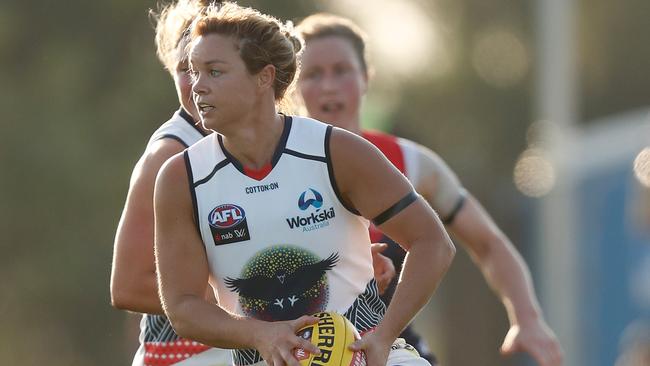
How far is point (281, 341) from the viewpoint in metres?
5.09

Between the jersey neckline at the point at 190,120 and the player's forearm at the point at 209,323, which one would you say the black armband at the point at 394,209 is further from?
the jersey neckline at the point at 190,120

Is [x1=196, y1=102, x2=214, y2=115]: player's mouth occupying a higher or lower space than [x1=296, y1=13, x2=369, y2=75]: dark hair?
lower

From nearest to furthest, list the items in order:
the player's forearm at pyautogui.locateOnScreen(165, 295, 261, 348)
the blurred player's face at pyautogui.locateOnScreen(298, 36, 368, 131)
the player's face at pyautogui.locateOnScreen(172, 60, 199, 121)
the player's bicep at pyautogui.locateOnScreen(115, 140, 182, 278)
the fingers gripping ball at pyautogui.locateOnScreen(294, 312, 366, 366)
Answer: the fingers gripping ball at pyautogui.locateOnScreen(294, 312, 366, 366)
the player's forearm at pyautogui.locateOnScreen(165, 295, 261, 348)
the player's bicep at pyautogui.locateOnScreen(115, 140, 182, 278)
the player's face at pyautogui.locateOnScreen(172, 60, 199, 121)
the blurred player's face at pyautogui.locateOnScreen(298, 36, 368, 131)

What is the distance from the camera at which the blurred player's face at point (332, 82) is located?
708 cm

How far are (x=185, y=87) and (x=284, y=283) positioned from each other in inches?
39.7

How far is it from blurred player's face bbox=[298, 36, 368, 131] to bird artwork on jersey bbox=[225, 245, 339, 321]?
5.72 ft

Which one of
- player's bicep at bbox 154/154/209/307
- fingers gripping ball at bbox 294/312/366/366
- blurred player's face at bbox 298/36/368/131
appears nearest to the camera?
fingers gripping ball at bbox 294/312/366/366

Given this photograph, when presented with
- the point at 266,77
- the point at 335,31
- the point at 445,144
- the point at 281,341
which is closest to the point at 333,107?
the point at 335,31

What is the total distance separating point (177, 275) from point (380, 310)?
72 cm

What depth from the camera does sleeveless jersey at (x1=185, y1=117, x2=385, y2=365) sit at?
5297 mm

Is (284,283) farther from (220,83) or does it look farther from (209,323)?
(220,83)

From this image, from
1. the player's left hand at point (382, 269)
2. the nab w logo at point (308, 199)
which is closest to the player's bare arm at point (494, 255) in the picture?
the player's left hand at point (382, 269)

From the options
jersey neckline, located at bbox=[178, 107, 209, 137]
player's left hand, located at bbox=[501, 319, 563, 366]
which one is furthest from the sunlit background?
jersey neckline, located at bbox=[178, 107, 209, 137]

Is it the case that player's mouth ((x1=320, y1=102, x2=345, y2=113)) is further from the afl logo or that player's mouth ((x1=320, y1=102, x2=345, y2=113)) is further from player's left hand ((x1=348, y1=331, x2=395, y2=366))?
player's left hand ((x1=348, y1=331, x2=395, y2=366))
